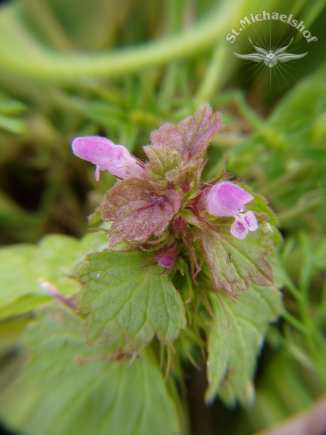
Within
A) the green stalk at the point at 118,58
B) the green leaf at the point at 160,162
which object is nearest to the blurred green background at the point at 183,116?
the green stalk at the point at 118,58

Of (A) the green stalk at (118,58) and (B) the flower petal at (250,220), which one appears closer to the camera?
(B) the flower petal at (250,220)

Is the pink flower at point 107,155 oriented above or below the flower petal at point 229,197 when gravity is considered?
above

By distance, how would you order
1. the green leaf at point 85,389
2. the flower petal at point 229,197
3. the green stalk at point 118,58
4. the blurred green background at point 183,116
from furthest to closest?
the green stalk at point 118,58, the blurred green background at point 183,116, the green leaf at point 85,389, the flower petal at point 229,197

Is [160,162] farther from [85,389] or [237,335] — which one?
[85,389]

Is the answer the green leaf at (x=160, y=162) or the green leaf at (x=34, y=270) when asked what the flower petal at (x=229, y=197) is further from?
the green leaf at (x=34, y=270)

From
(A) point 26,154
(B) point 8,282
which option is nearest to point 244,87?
(A) point 26,154

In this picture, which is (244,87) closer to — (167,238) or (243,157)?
(243,157)
